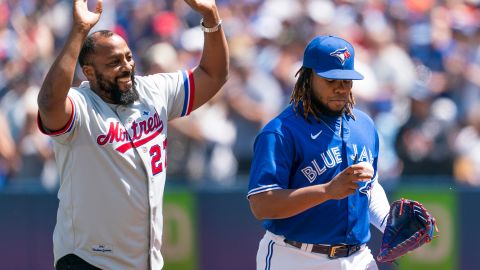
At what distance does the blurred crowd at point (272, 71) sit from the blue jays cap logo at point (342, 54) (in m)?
4.05

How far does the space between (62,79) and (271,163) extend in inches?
42.0

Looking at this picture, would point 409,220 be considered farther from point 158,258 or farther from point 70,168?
point 70,168

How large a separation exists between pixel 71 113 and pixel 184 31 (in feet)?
22.0

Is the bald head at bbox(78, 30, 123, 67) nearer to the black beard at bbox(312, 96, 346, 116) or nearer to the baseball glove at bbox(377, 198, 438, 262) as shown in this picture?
the black beard at bbox(312, 96, 346, 116)

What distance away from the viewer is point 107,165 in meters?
4.91

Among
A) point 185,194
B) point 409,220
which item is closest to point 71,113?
point 409,220

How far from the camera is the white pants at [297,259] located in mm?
4855

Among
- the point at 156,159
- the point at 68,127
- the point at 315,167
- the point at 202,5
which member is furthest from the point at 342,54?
the point at 68,127

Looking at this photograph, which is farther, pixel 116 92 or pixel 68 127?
pixel 116 92

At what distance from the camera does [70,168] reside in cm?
491

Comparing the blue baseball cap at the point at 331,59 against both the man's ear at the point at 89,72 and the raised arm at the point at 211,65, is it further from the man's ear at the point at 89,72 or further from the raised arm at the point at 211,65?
the man's ear at the point at 89,72

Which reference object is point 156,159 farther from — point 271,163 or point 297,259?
point 297,259

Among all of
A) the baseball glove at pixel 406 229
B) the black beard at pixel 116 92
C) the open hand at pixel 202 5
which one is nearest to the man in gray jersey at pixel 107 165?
the black beard at pixel 116 92

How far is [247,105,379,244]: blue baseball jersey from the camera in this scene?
4715 mm
